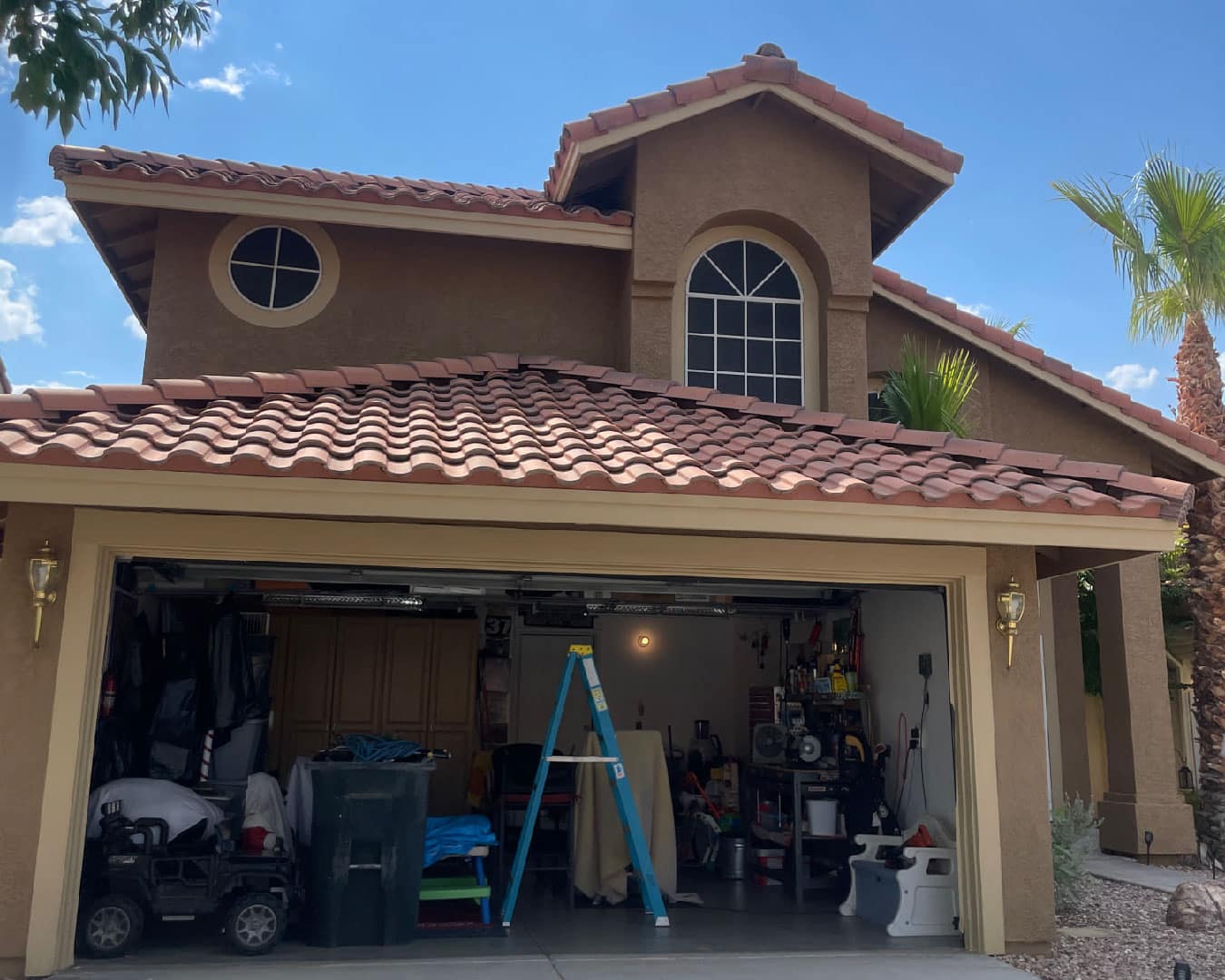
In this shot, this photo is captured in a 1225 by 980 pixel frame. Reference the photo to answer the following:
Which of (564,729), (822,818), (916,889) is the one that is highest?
(564,729)

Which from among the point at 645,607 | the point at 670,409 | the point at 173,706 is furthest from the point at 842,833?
the point at 173,706

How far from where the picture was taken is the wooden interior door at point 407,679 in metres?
A: 13.3

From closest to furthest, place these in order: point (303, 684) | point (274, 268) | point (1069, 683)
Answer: point (274, 268) → point (303, 684) → point (1069, 683)

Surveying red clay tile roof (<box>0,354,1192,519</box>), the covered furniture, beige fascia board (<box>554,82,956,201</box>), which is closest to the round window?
red clay tile roof (<box>0,354,1192,519</box>)

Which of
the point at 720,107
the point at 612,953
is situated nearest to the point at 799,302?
the point at 720,107

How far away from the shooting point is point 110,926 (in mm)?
7277

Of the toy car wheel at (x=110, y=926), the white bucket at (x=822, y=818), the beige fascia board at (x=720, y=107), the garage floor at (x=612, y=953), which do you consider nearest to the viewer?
the garage floor at (x=612, y=953)

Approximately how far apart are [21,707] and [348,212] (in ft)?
17.2

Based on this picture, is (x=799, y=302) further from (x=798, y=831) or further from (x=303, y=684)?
(x=303, y=684)

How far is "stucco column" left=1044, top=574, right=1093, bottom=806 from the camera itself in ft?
44.1

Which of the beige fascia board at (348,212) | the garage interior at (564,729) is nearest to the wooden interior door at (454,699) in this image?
the garage interior at (564,729)

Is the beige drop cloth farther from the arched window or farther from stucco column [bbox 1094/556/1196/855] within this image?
stucco column [bbox 1094/556/1196/855]

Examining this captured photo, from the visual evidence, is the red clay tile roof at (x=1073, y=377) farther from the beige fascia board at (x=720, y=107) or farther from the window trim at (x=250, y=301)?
the window trim at (x=250, y=301)

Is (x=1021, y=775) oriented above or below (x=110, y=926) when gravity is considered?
above
